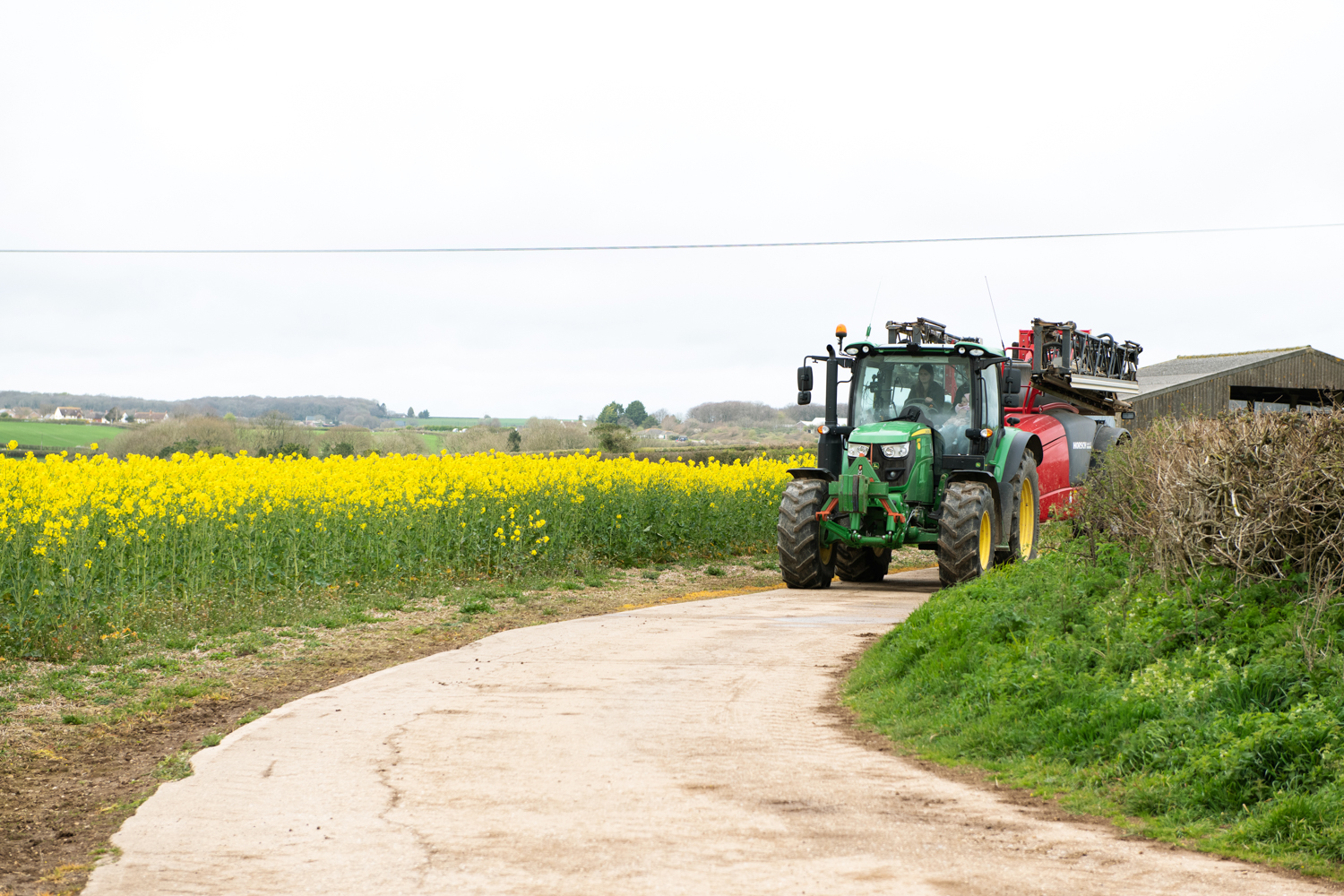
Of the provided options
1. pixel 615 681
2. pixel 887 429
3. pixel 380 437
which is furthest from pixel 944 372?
pixel 380 437

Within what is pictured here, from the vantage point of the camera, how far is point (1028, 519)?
16.2 meters

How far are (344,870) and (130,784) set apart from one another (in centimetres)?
241

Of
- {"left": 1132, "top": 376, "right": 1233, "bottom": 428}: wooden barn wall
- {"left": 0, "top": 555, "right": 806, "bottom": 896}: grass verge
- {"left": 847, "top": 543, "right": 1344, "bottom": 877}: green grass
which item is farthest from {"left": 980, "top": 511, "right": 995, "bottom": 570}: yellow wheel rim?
{"left": 1132, "top": 376, "right": 1233, "bottom": 428}: wooden barn wall

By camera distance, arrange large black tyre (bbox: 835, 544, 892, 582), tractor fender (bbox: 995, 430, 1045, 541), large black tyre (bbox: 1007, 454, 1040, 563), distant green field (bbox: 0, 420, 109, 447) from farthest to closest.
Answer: distant green field (bbox: 0, 420, 109, 447) → large black tyre (bbox: 835, 544, 892, 582) → large black tyre (bbox: 1007, 454, 1040, 563) → tractor fender (bbox: 995, 430, 1045, 541)

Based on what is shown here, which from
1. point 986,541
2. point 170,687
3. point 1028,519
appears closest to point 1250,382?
point 1028,519

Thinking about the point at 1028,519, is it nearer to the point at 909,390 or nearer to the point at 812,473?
the point at 909,390

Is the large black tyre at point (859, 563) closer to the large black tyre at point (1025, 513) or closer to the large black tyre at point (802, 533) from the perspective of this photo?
the large black tyre at point (802, 533)

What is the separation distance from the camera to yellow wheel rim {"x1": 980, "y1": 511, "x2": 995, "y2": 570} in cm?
1391

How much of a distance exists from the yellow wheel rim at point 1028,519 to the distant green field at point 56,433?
27129 mm

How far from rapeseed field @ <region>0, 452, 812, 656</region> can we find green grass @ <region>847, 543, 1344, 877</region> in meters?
6.76

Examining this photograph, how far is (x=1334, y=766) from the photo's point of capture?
5492 millimetres

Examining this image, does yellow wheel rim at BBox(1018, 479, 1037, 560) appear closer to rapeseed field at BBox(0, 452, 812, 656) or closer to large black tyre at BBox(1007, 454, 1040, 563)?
large black tyre at BBox(1007, 454, 1040, 563)

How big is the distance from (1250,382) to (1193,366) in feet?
13.3

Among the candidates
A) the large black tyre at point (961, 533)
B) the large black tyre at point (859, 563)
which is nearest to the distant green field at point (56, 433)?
the large black tyre at point (859, 563)
